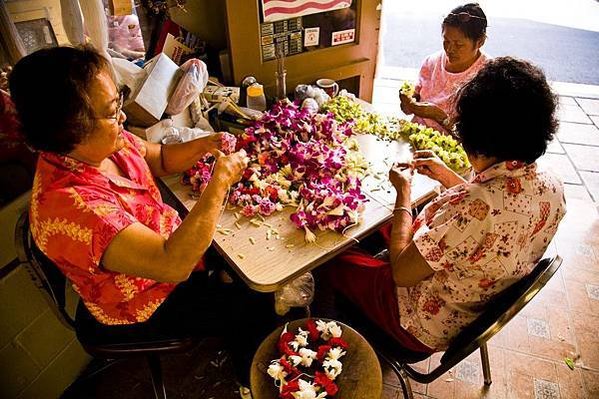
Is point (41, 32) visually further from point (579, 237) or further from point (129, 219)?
point (579, 237)

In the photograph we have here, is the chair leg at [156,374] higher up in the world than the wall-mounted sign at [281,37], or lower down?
lower down

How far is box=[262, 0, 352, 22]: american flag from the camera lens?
7.75 feet

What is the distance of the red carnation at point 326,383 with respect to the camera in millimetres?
1291

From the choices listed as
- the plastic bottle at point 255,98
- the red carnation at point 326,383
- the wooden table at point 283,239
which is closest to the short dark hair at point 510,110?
the wooden table at point 283,239

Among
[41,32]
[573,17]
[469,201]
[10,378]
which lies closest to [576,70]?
[573,17]

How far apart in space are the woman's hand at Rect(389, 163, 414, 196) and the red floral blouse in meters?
0.95

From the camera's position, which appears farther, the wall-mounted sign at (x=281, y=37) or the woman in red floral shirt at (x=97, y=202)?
the wall-mounted sign at (x=281, y=37)

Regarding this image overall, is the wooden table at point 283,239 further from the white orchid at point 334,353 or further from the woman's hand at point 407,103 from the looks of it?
the woman's hand at point 407,103

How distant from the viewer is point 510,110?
1.21 metres

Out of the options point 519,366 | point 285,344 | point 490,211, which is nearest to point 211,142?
point 285,344

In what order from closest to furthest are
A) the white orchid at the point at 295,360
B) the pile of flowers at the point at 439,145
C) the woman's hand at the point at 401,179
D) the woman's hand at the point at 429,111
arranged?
1. the white orchid at the point at 295,360
2. the woman's hand at the point at 401,179
3. the pile of flowers at the point at 439,145
4. the woman's hand at the point at 429,111

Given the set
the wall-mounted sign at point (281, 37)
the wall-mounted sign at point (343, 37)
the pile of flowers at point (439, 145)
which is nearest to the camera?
the pile of flowers at point (439, 145)

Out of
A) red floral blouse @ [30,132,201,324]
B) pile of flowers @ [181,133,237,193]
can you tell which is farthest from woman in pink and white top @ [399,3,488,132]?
red floral blouse @ [30,132,201,324]

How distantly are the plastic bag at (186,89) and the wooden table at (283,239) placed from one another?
38cm
